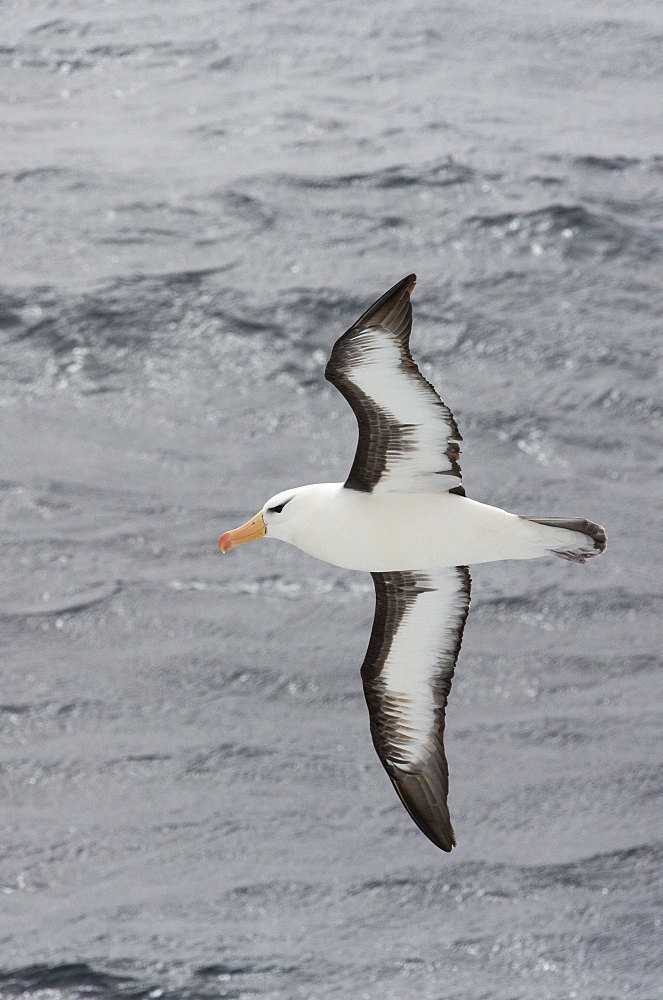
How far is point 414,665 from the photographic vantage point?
843 centimetres

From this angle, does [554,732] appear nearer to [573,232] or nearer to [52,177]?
[573,232]

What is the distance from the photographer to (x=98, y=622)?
666 inches

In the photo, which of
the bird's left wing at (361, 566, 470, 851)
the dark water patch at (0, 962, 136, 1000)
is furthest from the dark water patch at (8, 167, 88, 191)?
the bird's left wing at (361, 566, 470, 851)

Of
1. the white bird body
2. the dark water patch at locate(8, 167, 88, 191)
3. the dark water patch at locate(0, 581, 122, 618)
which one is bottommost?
the dark water patch at locate(0, 581, 122, 618)

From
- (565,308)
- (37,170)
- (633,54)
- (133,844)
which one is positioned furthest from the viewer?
(633,54)

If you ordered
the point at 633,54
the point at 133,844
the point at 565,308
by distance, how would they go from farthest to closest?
the point at 633,54 < the point at 565,308 < the point at 133,844

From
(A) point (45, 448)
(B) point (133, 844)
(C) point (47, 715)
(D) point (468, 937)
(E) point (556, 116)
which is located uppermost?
(E) point (556, 116)

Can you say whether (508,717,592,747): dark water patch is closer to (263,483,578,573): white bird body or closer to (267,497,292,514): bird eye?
(263,483,578,573): white bird body

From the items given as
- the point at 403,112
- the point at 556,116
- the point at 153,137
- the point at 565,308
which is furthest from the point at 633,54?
the point at 153,137

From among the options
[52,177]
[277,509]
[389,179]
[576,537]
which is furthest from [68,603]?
[576,537]

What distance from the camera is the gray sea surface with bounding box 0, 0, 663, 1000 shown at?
1598 centimetres

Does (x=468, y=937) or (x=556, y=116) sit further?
(x=556, y=116)

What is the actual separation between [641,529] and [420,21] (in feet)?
30.3

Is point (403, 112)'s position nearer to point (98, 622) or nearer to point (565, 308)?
point (565, 308)
